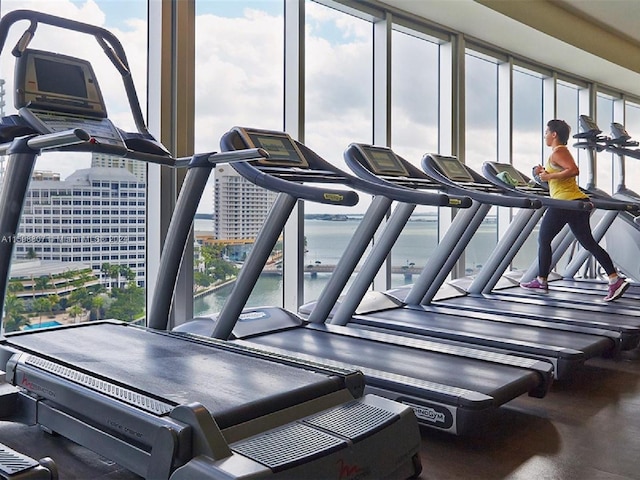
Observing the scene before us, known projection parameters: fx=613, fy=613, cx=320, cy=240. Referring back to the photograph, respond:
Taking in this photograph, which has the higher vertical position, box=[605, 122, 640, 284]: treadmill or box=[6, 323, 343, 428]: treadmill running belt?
box=[605, 122, 640, 284]: treadmill

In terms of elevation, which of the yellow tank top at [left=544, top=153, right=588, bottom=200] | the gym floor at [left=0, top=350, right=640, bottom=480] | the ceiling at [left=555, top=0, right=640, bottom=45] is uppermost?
the ceiling at [left=555, top=0, right=640, bottom=45]

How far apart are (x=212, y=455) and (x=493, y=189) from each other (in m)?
3.60

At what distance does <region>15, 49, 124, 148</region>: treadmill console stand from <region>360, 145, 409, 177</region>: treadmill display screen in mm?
1626

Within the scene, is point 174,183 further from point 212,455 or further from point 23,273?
point 212,455

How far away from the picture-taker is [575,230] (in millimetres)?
5125

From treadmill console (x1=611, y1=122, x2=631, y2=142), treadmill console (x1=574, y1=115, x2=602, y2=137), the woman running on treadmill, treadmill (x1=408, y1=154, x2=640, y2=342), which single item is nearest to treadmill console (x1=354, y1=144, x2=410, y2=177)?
treadmill (x1=408, y1=154, x2=640, y2=342)

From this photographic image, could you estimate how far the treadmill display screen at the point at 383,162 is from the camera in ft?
12.4

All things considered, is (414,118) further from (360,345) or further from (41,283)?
(41,283)

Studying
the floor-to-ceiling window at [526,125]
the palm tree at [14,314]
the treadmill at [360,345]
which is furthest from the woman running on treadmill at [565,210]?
the palm tree at [14,314]

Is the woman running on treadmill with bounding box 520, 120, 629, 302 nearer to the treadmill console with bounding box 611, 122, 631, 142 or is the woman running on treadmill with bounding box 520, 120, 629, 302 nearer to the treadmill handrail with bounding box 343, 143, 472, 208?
the treadmill console with bounding box 611, 122, 631, 142

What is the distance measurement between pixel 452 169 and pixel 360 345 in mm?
1822

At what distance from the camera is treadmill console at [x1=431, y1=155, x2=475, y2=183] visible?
444cm

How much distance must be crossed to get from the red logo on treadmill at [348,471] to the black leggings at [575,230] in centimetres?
386

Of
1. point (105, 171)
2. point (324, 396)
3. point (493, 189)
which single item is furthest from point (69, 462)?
point (493, 189)
